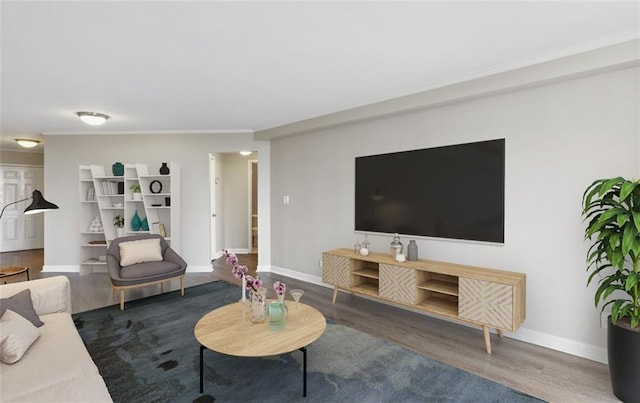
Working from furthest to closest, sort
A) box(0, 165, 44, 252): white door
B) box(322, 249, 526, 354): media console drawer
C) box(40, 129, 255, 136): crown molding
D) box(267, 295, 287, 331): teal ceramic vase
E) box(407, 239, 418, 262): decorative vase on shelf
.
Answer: box(0, 165, 44, 252): white door, box(40, 129, 255, 136): crown molding, box(407, 239, 418, 262): decorative vase on shelf, box(322, 249, 526, 354): media console drawer, box(267, 295, 287, 331): teal ceramic vase

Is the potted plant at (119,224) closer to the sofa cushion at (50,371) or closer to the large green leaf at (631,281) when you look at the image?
the sofa cushion at (50,371)

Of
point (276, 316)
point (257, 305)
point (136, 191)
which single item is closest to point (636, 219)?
point (276, 316)

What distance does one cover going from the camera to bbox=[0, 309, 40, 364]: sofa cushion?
176 centimetres

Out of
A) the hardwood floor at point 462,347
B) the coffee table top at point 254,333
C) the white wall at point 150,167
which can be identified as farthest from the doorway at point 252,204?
the coffee table top at point 254,333

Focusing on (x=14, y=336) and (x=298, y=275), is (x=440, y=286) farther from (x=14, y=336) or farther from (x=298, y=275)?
(x=14, y=336)

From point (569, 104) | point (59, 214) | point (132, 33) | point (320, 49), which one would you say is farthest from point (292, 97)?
point (59, 214)

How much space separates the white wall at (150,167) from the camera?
5508 mm

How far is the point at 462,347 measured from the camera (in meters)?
2.79

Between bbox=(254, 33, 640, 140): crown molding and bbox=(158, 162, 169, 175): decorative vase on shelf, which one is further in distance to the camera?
bbox=(158, 162, 169, 175): decorative vase on shelf

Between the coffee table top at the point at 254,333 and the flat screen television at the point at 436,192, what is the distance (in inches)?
63.9

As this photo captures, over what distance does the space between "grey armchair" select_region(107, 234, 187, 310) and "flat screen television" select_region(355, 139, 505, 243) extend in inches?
96.7

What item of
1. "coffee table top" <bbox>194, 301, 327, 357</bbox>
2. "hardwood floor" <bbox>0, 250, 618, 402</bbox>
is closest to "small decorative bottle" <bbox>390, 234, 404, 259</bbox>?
"hardwood floor" <bbox>0, 250, 618, 402</bbox>

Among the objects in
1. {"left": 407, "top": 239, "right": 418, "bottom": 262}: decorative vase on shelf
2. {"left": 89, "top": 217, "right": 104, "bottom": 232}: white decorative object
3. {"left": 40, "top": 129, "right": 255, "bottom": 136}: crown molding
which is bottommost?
{"left": 407, "top": 239, "right": 418, "bottom": 262}: decorative vase on shelf

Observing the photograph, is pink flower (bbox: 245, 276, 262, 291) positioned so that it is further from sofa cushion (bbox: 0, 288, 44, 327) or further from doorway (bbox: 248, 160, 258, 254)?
doorway (bbox: 248, 160, 258, 254)
